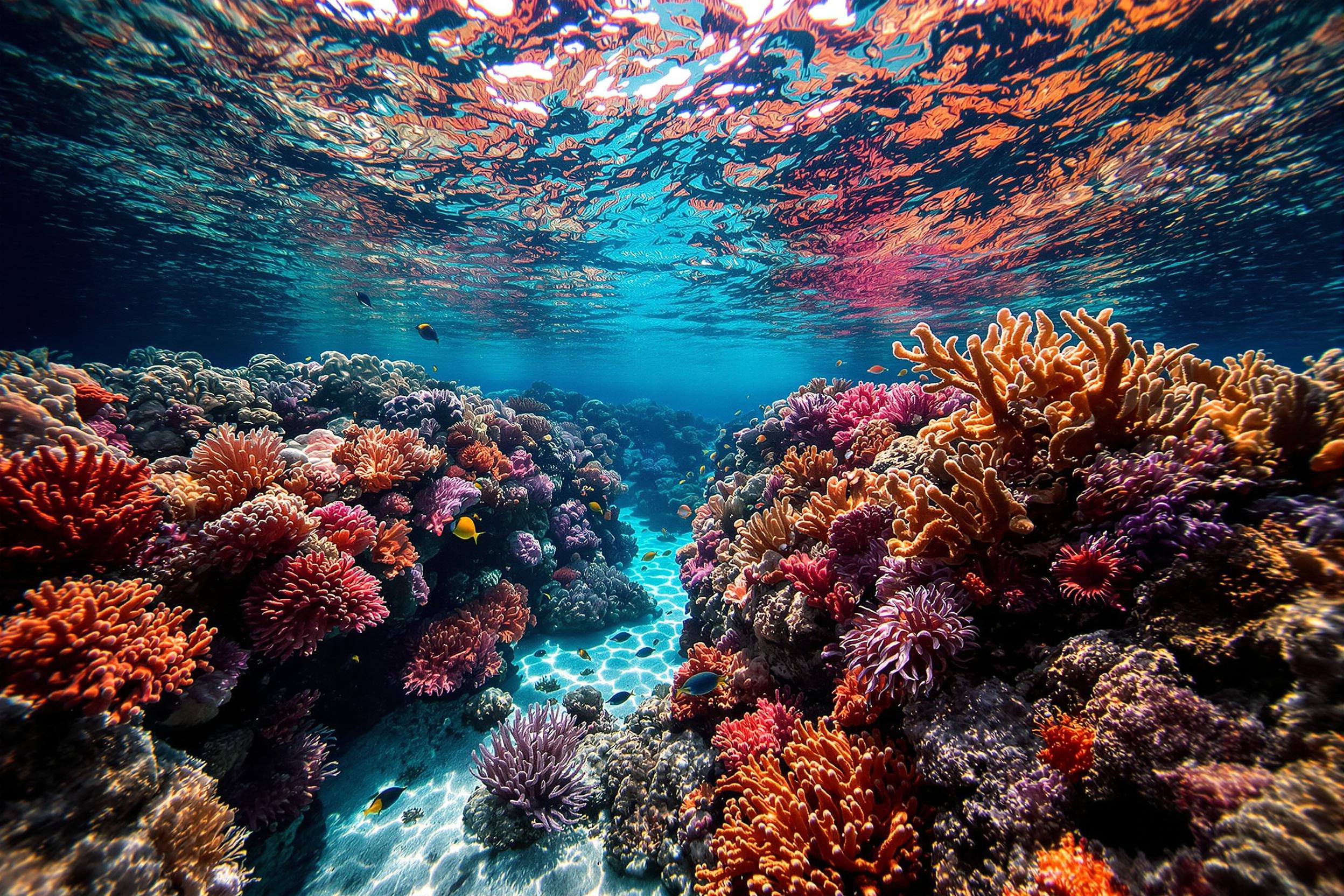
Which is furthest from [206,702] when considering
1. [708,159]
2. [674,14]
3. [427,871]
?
[708,159]

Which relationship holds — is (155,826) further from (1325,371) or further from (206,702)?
(1325,371)

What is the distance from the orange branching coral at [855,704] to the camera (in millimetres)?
3133

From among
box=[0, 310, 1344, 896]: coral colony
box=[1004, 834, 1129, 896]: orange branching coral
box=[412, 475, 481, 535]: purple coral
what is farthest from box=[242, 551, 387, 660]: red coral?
box=[1004, 834, 1129, 896]: orange branching coral

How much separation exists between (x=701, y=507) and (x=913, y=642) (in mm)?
6504

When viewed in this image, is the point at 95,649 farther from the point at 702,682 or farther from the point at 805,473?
the point at 805,473

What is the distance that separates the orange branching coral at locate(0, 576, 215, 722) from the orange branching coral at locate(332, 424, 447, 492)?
2.98 m

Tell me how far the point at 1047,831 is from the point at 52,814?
5.21 meters

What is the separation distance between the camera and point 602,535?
14.0 meters

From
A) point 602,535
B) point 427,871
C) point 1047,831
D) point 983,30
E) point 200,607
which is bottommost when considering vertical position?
point 427,871

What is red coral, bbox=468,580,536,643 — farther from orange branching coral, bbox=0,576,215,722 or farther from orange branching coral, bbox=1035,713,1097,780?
orange branching coral, bbox=1035,713,1097,780

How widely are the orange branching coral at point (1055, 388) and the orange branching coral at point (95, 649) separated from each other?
5.18 metres

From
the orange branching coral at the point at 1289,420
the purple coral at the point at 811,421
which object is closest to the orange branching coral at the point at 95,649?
the orange branching coral at the point at 1289,420

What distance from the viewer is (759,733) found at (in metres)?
3.84

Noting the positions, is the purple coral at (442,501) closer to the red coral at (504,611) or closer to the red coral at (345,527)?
the red coral at (345,527)
